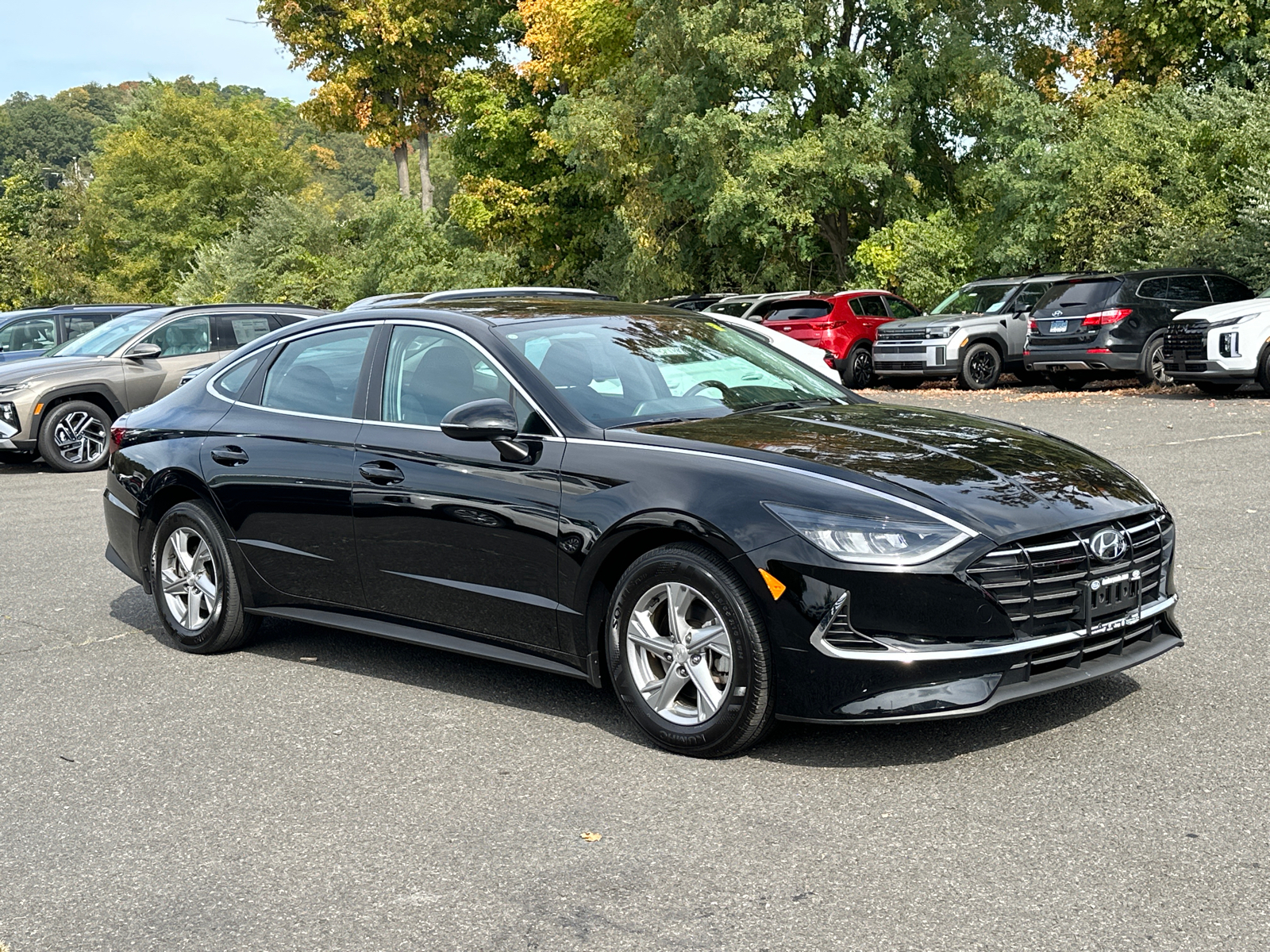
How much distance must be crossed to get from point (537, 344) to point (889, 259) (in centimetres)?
2615

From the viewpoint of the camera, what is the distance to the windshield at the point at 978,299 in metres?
23.7

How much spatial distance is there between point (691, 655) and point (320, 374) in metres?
2.46

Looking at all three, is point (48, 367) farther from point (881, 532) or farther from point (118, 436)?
point (881, 532)

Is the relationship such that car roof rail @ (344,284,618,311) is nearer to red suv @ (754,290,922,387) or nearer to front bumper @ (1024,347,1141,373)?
front bumper @ (1024,347,1141,373)

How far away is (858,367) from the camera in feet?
85.1

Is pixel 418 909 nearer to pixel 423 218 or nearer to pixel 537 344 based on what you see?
pixel 537 344

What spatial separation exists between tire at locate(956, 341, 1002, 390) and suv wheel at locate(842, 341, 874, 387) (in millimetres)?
2762

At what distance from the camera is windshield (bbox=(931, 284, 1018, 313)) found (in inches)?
934

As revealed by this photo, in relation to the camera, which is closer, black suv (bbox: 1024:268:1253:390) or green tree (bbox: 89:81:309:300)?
black suv (bbox: 1024:268:1253:390)

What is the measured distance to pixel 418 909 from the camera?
12.1ft

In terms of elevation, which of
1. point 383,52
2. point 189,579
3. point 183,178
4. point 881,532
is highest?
point 383,52

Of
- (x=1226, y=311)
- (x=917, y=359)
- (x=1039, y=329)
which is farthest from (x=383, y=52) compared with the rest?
(x=1226, y=311)

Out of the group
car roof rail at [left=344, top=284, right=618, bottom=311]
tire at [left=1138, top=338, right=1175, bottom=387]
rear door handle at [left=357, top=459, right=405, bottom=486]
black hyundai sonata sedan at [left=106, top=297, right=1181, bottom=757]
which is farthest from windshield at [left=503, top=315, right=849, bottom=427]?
tire at [left=1138, top=338, right=1175, bottom=387]

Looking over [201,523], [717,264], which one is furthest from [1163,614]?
[717,264]
